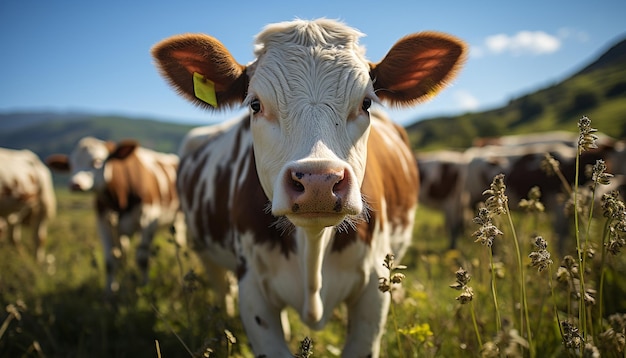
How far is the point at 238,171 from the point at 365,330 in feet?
4.75

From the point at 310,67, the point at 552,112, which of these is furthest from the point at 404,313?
the point at 552,112

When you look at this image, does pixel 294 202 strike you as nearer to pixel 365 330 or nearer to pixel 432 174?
pixel 365 330

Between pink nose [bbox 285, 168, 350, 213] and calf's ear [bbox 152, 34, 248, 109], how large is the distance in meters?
1.05

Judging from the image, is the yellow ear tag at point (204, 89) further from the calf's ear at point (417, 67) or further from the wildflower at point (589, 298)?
the wildflower at point (589, 298)

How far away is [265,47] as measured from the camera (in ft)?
7.74

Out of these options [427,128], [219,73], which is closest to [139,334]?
[219,73]

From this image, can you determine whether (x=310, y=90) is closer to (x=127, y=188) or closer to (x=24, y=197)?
(x=127, y=188)

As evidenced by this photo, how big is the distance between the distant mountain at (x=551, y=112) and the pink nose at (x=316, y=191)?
198ft

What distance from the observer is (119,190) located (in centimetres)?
637

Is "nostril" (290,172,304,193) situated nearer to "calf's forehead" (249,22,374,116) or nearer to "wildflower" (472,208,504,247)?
"calf's forehead" (249,22,374,116)

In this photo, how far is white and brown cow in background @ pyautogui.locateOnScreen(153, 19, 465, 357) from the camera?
1753mm

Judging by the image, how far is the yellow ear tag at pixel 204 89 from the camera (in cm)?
243

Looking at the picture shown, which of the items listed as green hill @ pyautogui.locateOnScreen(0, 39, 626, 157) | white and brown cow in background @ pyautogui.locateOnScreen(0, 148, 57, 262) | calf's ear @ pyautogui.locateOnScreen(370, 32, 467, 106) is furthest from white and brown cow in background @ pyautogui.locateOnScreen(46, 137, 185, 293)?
green hill @ pyautogui.locateOnScreen(0, 39, 626, 157)

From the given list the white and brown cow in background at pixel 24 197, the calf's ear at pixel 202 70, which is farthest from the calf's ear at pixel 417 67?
the white and brown cow in background at pixel 24 197
